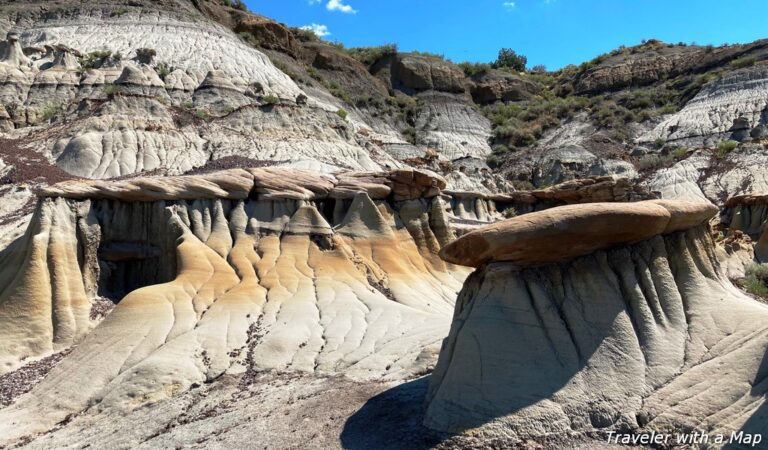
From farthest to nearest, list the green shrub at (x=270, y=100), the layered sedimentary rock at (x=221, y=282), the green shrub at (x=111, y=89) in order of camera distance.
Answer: the green shrub at (x=270, y=100) → the green shrub at (x=111, y=89) → the layered sedimentary rock at (x=221, y=282)

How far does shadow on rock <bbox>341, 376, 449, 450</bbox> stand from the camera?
6.18 meters

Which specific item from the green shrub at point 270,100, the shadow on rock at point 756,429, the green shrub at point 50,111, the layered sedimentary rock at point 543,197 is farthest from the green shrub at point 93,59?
the shadow on rock at point 756,429

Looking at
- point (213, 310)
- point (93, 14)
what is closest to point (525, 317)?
point (213, 310)

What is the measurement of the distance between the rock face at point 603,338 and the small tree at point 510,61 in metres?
78.4

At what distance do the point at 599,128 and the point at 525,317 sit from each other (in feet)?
159

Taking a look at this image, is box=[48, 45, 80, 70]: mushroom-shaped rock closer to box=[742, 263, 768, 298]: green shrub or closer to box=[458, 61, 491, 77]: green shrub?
box=[742, 263, 768, 298]: green shrub

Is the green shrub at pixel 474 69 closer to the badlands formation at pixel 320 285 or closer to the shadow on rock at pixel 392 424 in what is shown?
the badlands formation at pixel 320 285

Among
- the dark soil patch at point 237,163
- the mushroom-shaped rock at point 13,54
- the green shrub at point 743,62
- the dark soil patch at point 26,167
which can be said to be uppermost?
the green shrub at point 743,62

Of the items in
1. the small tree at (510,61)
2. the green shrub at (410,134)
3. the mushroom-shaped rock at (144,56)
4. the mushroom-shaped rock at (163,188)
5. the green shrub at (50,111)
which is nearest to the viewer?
the mushroom-shaped rock at (163,188)

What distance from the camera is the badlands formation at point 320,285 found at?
630 centimetres

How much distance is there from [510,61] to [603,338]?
81458 millimetres

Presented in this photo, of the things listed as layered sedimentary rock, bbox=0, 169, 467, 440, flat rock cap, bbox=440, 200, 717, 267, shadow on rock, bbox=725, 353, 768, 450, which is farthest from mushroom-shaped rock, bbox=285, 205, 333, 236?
shadow on rock, bbox=725, 353, 768, 450

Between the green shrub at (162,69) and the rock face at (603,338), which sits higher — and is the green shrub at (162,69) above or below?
above

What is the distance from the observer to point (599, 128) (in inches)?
1998
